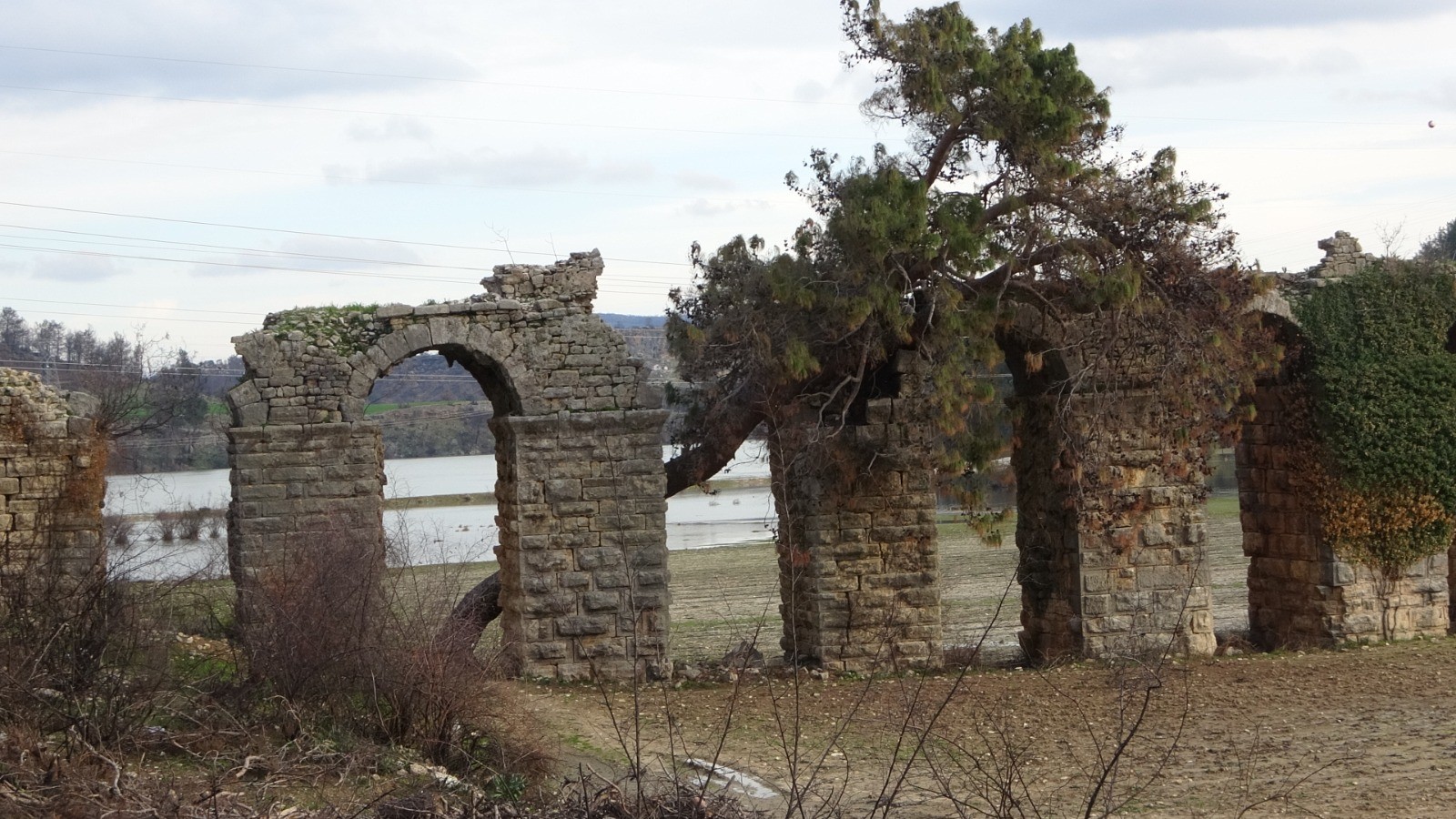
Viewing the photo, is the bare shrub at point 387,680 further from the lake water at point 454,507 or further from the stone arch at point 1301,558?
the stone arch at point 1301,558

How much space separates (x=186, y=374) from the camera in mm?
39781

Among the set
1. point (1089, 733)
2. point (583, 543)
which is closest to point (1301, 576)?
point (583, 543)

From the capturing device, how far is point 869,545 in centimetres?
1243

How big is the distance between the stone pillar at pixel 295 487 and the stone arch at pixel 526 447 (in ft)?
0.04

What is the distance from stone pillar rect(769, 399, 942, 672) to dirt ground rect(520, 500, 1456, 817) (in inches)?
15.6

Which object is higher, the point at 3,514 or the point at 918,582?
the point at 3,514

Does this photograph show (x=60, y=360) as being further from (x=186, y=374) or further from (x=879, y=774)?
(x=879, y=774)

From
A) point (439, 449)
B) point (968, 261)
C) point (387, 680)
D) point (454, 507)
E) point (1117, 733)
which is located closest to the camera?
point (1117, 733)

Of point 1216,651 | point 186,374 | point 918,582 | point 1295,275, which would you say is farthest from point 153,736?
point 186,374

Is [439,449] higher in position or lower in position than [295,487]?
higher

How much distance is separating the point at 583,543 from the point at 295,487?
93.2 inches

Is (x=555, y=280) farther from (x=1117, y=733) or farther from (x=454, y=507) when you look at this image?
(x=454, y=507)

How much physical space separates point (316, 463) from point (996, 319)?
5.62 meters

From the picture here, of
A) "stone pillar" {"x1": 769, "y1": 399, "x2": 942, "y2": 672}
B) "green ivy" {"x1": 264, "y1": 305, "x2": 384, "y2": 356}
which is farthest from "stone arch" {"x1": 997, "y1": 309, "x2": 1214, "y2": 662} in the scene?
"green ivy" {"x1": 264, "y1": 305, "x2": 384, "y2": 356}
